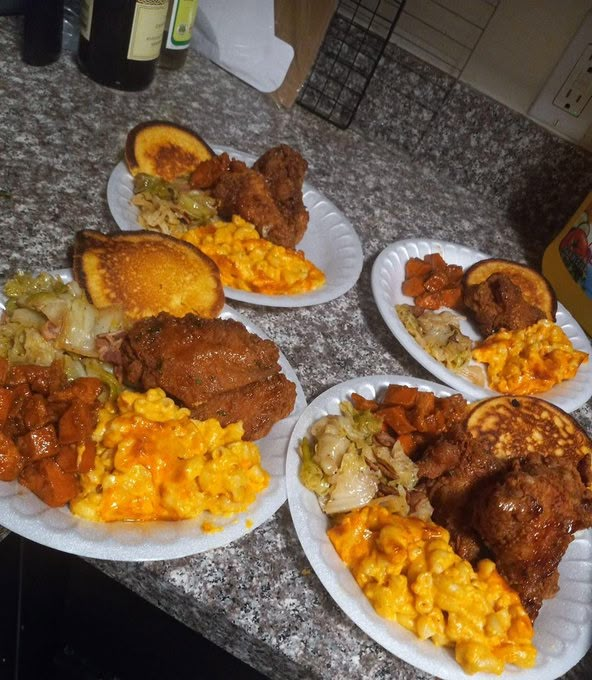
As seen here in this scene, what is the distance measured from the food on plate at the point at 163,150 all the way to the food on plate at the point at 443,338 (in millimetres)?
628

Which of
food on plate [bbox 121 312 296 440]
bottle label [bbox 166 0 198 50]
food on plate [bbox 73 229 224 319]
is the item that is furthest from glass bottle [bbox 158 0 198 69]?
food on plate [bbox 121 312 296 440]

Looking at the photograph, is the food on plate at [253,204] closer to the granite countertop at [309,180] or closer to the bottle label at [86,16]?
the granite countertop at [309,180]

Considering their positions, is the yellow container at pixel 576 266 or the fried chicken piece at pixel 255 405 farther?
the yellow container at pixel 576 266

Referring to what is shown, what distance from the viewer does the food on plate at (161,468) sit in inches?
35.8

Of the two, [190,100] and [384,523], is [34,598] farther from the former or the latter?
[190,100]

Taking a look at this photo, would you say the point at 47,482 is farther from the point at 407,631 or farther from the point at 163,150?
the point at 163,150

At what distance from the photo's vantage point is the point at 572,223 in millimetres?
1808

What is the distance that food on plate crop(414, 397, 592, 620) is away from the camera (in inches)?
38.4

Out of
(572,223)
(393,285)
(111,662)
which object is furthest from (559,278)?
(111,662)

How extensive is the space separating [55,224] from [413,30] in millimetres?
1294

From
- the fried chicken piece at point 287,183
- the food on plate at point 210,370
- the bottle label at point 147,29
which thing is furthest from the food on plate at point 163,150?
the food on plate at point 210,370

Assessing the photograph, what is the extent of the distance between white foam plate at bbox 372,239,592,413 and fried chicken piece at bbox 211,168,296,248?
24 cm

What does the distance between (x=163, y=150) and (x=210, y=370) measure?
76 cm

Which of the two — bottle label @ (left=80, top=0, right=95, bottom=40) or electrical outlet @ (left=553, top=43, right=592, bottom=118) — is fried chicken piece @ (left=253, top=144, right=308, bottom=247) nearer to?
bottle label @ (left=80, top=0, right=95, bottom=40)
